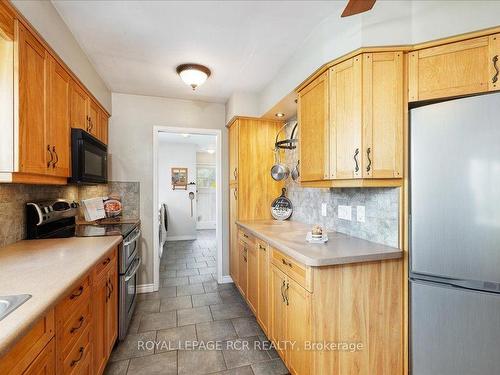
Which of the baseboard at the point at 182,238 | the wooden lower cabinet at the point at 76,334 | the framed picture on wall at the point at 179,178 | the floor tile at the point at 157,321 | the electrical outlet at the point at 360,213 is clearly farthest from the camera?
the framed picture on wall at the point at 179,178

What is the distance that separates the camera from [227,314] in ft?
8.68

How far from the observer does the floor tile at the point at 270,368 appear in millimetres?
1826

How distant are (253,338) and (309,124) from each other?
1.94 metres

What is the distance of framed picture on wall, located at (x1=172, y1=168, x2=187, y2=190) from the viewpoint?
21.1ft

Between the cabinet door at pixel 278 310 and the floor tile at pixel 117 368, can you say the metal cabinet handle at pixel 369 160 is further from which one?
the floor tile at pixel 117 368

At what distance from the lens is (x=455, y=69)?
1492 millimetres

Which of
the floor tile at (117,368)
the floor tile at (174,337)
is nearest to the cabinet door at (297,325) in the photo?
the floor tile at (174,337)

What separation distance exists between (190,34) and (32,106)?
3.96 ft

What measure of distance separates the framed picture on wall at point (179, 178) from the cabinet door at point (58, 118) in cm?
448

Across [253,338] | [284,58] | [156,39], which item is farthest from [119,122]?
[253,338]

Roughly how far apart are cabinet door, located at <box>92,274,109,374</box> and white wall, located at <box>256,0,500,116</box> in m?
2.21

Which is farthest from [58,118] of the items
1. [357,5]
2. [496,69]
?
[496,69]

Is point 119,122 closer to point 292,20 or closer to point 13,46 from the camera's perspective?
→ point 13,46

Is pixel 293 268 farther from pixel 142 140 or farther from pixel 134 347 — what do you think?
pixel 142 140
